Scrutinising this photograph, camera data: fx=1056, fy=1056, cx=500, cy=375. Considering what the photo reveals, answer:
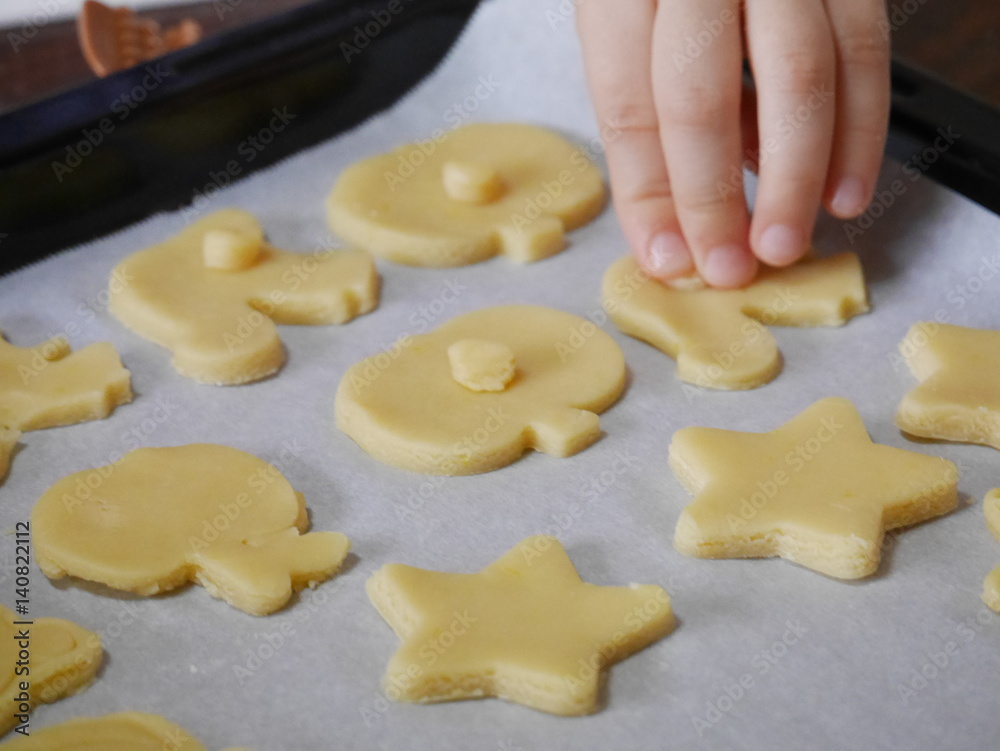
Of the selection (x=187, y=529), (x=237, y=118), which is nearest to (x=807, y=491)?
(x=187, y=529)

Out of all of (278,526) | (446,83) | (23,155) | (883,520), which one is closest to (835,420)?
(883,520)

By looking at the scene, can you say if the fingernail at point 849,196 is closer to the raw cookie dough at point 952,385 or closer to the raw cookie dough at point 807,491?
the raw cookie dough at point 952,385

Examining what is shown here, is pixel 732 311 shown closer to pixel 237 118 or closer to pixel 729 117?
pixel 729 117

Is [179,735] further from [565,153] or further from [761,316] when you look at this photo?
[565,153]

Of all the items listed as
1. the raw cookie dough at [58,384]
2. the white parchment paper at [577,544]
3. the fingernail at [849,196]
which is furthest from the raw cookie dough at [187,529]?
Answer: the fingernail at [849,196]

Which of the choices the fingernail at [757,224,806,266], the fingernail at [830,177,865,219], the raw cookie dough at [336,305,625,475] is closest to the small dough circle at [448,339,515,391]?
the raw cookie dough at [336,305,625,475]

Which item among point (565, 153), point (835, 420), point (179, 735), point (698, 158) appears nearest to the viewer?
point (179, 735)

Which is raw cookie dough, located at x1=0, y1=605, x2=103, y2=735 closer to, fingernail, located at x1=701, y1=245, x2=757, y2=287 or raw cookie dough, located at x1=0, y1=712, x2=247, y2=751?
raw cookie dough, located at x1=0, y1=712, x2=247, y2=751
